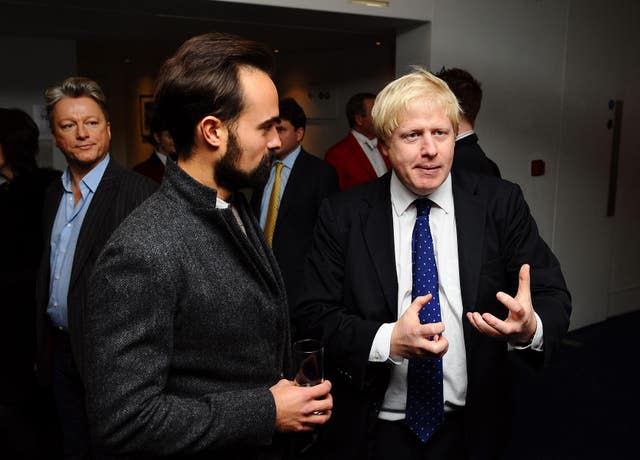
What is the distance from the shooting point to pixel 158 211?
45.8 inches

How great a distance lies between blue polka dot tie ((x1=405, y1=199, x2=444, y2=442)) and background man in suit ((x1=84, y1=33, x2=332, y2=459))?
1.38 ft

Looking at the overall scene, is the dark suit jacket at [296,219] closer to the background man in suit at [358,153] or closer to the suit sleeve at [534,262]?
the background man in suit at [358,153]

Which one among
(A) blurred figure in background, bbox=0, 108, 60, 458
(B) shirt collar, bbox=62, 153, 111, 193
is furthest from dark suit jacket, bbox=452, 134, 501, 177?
(A) blurred figure in background, bbox=0, 108, 60, 458

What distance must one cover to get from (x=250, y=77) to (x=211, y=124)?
0.13m

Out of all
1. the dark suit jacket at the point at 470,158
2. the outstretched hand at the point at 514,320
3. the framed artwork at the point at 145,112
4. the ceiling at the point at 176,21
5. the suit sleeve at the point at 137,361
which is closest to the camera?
the suit sleeve at the point at 137,361

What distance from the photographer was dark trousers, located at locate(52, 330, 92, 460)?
2.38m

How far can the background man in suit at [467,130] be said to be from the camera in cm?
285

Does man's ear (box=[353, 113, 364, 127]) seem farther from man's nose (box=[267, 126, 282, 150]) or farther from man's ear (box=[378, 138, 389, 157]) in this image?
man's nose (box=[267, 126, 282, 150])

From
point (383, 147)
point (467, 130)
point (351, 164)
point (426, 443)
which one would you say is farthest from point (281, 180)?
point (426, 443)

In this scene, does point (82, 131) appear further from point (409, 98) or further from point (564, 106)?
point (564, 106)

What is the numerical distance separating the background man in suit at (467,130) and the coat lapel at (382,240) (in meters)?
1.21

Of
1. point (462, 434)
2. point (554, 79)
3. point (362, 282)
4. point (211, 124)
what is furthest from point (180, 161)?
point (554, 79)

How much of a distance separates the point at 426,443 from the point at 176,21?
3916 millimetres

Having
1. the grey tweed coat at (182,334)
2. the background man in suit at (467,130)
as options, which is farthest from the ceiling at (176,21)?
the grey tweed coat at (182,334)
